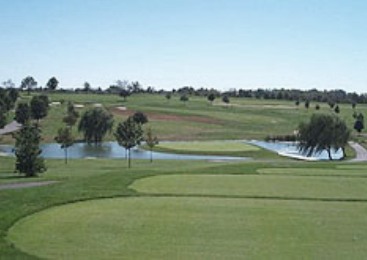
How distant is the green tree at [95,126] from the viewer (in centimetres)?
10769

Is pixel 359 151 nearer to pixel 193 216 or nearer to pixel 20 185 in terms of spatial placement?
pixel 20 185

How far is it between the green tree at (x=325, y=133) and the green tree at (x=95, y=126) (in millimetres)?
40977

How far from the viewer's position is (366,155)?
80.2 metres

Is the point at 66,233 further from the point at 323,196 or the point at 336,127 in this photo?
the point at 336,127

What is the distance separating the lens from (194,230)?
19.6 metres

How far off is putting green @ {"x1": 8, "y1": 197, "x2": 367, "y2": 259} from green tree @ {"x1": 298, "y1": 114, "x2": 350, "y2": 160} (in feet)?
182

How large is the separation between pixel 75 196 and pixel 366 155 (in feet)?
200

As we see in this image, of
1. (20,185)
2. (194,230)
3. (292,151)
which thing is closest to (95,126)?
(292,151)

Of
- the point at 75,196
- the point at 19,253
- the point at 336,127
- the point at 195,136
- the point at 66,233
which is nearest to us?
the point at 19,253

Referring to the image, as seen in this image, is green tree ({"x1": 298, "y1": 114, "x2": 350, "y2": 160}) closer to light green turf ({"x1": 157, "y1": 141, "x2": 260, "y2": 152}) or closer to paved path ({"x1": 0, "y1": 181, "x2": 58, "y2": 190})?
light green turf ({"x1": 157, "y1": 141, "x2": 260, "y2": 152})

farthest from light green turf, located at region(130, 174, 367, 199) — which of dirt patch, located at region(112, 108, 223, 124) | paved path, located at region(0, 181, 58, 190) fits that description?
dirt patch, located at region(112, 108, 223, 124)

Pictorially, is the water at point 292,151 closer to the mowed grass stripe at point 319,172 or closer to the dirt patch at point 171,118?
the dirt patch at point 171,118

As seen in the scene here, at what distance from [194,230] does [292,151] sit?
73.6 m

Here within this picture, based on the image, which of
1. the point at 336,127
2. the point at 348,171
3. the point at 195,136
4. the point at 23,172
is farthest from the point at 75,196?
the point at 195,136
